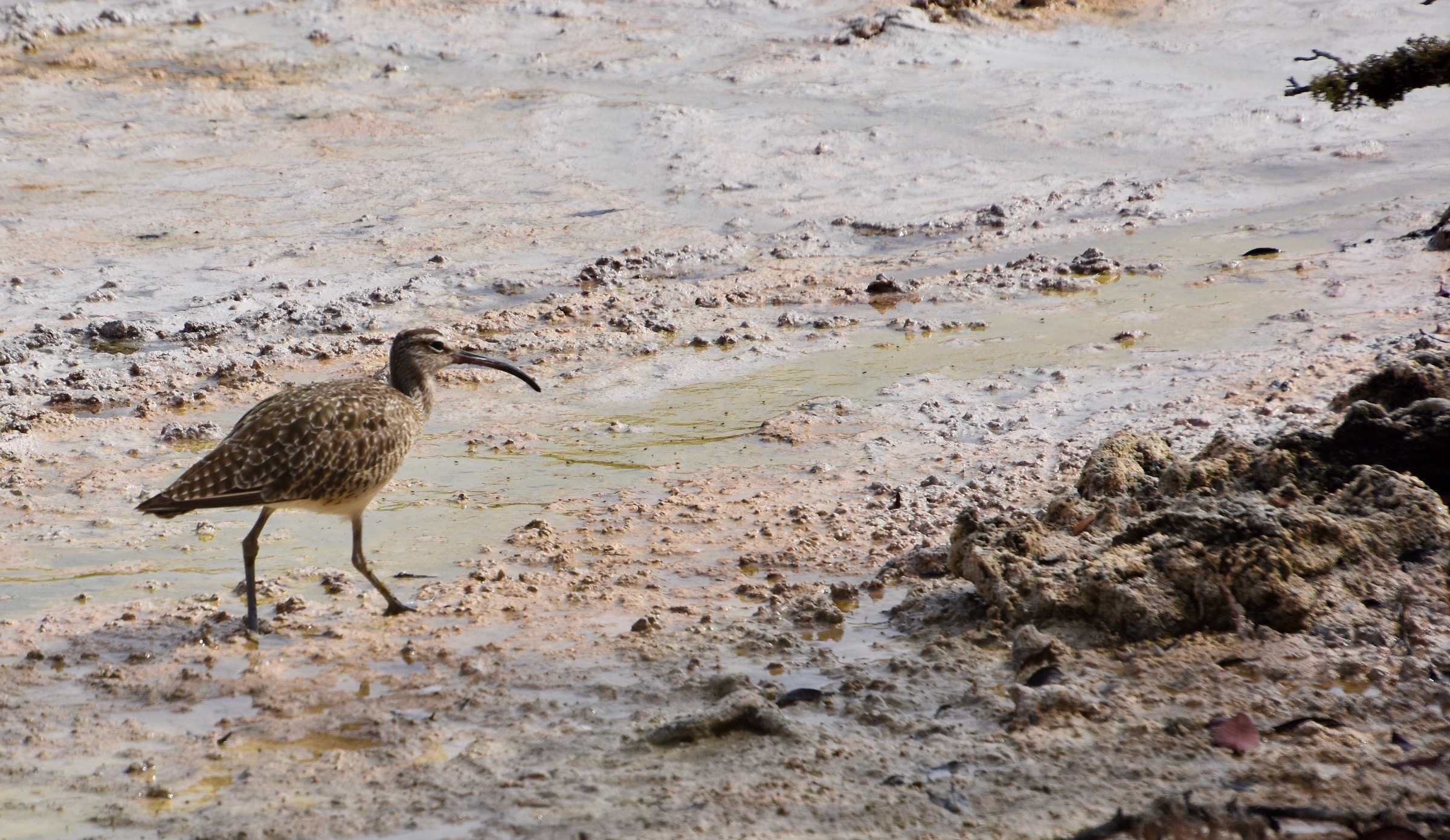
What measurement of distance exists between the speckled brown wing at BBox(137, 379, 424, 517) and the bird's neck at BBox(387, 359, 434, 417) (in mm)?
506

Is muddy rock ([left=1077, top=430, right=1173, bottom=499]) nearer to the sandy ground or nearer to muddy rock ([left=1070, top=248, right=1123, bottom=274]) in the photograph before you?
the sandy ground

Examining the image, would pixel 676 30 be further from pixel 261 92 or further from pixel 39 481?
pixel 39 481

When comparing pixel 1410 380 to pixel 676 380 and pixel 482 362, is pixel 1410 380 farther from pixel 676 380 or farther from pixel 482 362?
pixel 482 362

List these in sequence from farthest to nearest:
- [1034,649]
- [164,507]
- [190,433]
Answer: [190,433], [164,507], [1034,649]

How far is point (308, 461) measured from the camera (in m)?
5.40

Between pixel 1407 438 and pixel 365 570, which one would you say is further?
pixel 365 570

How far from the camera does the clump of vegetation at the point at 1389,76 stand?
549cm

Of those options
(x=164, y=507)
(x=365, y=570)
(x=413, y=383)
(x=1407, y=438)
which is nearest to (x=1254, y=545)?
(x=1407, y=438)

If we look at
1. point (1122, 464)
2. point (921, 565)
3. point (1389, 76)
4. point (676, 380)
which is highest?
point (1389, 76)

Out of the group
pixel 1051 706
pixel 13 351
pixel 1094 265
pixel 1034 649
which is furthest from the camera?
pixel 1094 265

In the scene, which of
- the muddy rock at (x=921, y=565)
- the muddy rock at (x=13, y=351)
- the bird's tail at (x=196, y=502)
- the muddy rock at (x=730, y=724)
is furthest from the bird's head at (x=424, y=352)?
the muddy rock at (x=13, y=351)

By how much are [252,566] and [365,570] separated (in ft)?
1.43

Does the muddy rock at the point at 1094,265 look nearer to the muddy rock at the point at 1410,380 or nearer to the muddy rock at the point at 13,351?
the muddy rock at the point at 1410,380

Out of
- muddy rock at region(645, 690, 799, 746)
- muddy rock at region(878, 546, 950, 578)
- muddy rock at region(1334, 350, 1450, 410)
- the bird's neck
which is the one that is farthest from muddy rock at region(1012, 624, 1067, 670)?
the bird's neck
